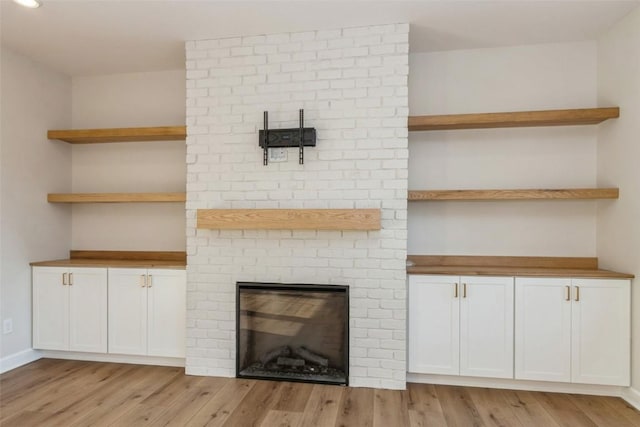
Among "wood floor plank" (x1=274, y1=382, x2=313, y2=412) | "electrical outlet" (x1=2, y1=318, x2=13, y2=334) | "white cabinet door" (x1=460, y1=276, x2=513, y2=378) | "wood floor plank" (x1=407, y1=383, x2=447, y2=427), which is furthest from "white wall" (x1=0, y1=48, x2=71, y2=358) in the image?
"white cabinet door" (x1=460, y1=276, x2=513, y2=378)

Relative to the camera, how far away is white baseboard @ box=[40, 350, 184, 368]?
132 inches

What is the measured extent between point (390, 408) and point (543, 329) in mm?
1285

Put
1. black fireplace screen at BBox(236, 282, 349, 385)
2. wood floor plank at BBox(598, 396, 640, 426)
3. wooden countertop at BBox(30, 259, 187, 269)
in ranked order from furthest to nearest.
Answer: wooden countertop at BBox(30, 259, 187, 269) → black fireplace screen at BBox(236, 282, 349, 385) → wood floor plank at BBox(598, 396, 640, 426)

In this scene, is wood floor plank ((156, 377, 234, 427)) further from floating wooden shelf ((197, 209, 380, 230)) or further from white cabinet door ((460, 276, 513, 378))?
white cabinet door ((460, 276, 513, 378))

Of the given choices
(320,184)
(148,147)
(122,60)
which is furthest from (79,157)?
(320,184)

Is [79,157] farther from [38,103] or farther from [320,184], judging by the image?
[320,184]

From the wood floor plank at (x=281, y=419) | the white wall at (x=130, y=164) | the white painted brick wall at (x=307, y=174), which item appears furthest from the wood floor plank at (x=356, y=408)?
the white wall at (x=130, y=164)

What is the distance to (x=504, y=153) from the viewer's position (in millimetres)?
3271

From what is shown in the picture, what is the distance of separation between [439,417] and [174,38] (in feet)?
11.3

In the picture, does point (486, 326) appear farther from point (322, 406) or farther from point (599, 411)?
point (322, 406)

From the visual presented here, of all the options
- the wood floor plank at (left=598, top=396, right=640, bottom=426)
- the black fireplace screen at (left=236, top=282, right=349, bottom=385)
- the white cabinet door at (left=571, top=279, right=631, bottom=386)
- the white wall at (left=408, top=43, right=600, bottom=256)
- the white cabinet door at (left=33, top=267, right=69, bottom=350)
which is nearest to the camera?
the wood floor plank at (left=598, top=396, right=640, bottom=426)

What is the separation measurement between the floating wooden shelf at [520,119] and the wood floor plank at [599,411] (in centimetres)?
206

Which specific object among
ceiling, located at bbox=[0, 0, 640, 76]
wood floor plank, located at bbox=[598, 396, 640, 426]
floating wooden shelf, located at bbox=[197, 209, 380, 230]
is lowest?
wood floor plank, located at bbox=[598, 396, 640, 426]

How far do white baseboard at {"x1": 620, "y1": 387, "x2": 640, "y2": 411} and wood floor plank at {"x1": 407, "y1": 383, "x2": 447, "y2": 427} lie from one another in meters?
1.33
